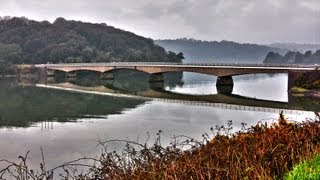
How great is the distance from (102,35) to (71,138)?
6164 inches

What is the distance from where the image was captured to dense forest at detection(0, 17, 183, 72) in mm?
136625

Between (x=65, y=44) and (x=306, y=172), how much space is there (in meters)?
142

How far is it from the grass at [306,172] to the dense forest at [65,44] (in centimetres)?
12053

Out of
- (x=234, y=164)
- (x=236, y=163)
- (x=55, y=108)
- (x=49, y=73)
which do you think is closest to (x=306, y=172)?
(x=236, y=163)

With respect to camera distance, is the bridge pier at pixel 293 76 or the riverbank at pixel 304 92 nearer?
the riverbank at pixel 304 92

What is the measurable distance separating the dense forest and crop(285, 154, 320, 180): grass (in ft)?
395

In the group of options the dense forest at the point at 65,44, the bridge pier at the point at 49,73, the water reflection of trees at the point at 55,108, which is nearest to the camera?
the water reflection of trees at the point at 55,108

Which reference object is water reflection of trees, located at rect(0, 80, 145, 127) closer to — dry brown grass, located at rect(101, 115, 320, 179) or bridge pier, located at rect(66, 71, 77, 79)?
dry brown grass, located at rect(101, 115, 320, 179)

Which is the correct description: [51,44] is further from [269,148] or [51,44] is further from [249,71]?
[269,148]

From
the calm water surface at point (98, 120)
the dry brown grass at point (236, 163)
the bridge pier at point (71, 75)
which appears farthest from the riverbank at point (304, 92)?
the bridge pier at point (71, 75)

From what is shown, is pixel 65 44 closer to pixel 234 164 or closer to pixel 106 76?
pixel 106 76

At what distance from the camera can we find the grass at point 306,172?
26.6ft

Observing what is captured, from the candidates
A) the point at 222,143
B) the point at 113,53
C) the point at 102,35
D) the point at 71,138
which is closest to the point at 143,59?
the point at 113,53

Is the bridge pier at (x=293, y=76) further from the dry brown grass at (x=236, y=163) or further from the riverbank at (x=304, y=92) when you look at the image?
the dry brown grass at (x=236, y=163)
